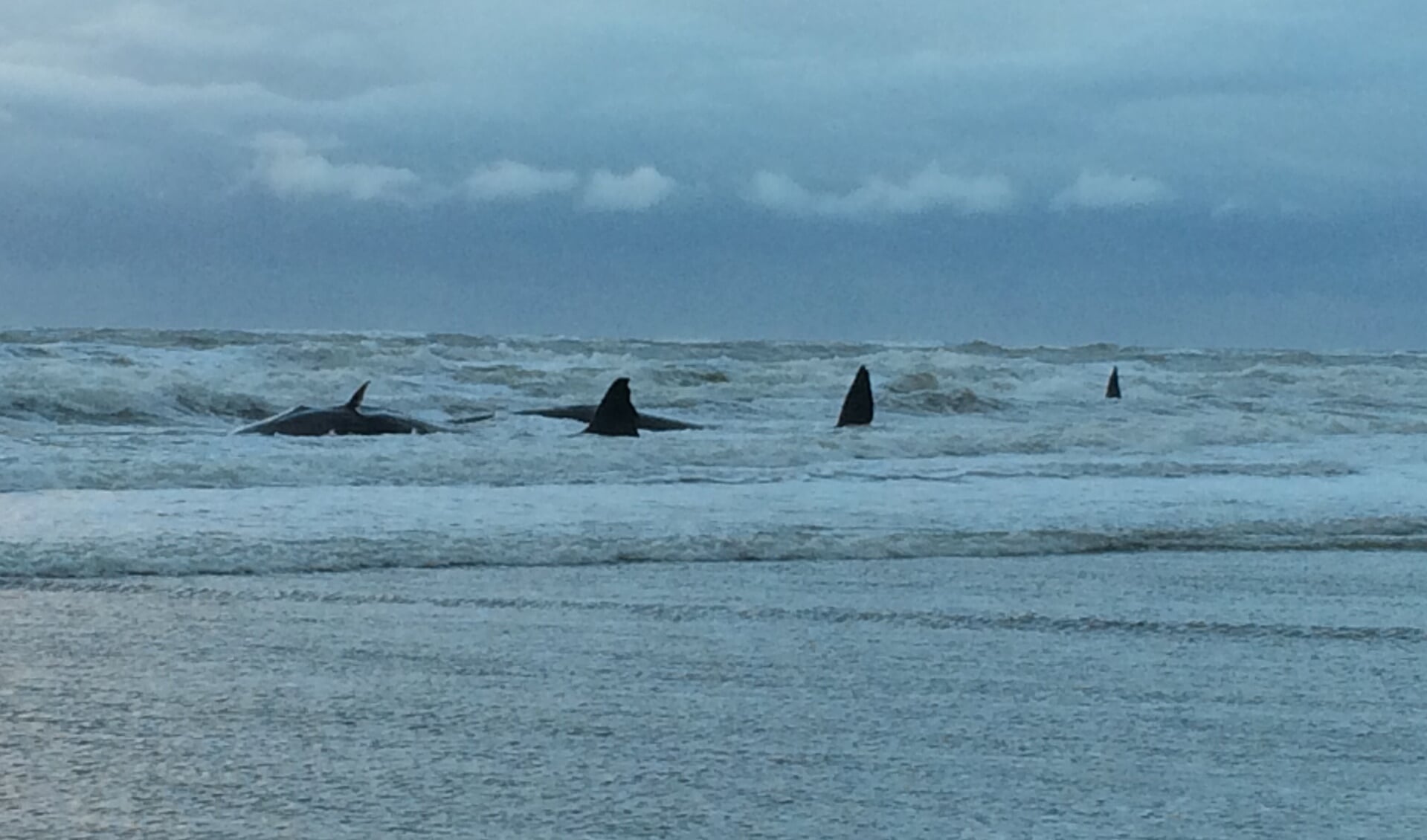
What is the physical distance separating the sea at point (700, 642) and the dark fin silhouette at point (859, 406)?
399 cm

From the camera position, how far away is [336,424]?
10.8 meters

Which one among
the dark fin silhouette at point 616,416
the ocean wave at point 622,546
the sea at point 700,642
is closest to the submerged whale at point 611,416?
the dark fin silhouette at point 616,416

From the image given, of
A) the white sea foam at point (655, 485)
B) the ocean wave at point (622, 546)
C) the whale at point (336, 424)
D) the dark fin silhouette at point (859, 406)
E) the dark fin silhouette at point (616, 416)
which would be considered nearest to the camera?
the ocean wave at point (622, 546)

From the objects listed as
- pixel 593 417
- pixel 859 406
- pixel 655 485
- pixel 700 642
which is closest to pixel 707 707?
pixel 700 642

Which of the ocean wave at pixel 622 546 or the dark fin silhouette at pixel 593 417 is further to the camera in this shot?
the dark fin silhouette at pixel 593 417

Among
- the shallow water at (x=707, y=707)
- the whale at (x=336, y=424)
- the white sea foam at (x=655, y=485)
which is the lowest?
the shallow water at (x=707, y=707)

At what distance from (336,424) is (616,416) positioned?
6.14 ft

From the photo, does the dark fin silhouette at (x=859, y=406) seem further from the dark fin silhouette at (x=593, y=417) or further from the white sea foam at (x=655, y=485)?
the dark fin silhouette at (x=593, y=417)

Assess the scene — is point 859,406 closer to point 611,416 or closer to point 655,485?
point 611,416

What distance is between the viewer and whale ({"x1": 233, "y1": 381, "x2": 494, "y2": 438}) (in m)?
10.7

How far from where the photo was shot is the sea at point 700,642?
7.82 feet

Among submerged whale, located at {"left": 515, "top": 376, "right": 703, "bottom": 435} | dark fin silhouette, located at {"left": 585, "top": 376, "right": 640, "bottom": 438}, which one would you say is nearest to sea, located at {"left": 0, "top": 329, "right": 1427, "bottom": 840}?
dark fin silhouette, located at {"left": 585, "top": 376, "right": 640, "bottom": 438}

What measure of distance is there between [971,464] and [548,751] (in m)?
6.93

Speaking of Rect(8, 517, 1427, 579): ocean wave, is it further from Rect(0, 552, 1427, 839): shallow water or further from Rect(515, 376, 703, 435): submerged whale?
Rect(515, 376, 703, 435): submerged whale
